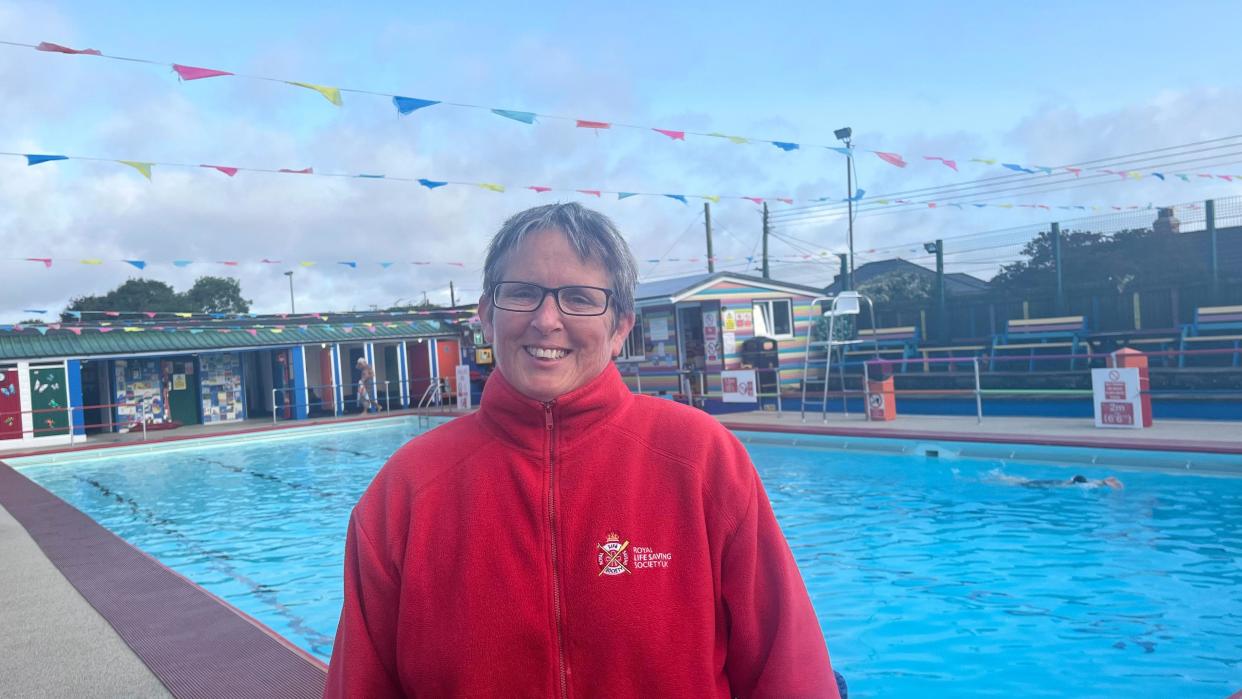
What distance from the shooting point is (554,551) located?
5.08 feet

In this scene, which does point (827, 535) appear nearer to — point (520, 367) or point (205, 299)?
point (520, 367)

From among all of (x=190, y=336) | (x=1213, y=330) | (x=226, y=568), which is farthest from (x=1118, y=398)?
(x=190, y=336)

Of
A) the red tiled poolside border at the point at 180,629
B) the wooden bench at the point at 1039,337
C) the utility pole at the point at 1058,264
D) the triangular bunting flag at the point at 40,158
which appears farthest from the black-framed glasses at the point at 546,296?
the utility pole at the point at 1058,264

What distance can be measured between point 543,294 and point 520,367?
14 centimetres

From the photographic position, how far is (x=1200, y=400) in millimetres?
11477

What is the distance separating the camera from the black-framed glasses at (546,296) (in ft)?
5.30

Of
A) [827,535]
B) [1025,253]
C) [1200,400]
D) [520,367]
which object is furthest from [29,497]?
[1025,253]

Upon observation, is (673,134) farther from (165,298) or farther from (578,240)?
(165,298)

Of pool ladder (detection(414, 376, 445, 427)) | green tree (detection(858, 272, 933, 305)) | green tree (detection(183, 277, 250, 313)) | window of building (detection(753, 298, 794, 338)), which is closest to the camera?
window of building (detection(753, 298, 794, 338))

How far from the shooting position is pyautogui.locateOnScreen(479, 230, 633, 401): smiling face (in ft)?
5.26

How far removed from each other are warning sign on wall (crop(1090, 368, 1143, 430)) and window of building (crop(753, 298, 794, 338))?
24.5 feet

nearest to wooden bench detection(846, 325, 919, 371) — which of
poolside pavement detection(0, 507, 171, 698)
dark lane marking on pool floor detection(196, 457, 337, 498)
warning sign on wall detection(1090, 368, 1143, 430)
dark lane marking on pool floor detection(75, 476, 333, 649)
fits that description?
warning sign on wall detection(1090, 368, 1143, 430)

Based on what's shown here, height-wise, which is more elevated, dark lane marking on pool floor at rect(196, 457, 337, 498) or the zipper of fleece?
the zipper of fleece

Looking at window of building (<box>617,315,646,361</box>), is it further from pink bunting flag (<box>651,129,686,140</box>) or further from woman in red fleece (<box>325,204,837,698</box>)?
woman in red fleece (<box>325,204,837,698</box>)
